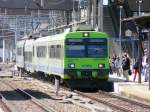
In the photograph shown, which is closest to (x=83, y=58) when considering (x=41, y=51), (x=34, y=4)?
(x=41, y=51)

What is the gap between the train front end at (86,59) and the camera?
86.0ft

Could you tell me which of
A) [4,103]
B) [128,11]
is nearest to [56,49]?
[4,103]

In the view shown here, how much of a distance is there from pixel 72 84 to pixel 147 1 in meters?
25.2

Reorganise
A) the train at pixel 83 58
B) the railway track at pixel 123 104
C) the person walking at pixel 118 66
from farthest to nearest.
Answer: the person walking at pixel 118 66, the train at pixel 83 58, the railway track at pixel 123 104

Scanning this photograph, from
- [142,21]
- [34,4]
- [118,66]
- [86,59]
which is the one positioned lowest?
[118,66]

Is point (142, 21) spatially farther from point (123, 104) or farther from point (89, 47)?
point (89, 47)

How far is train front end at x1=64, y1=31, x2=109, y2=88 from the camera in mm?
26203

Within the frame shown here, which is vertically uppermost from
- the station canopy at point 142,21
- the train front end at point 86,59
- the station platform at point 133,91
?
Result: the station canopy at point 142,21

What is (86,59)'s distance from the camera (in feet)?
86.7

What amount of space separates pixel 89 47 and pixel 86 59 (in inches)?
24.8

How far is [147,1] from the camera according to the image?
50.2 metres

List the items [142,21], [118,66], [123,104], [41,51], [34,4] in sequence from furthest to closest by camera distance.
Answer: [34,4] < [118,66] < [41,51] < [142,21] < [123,104]

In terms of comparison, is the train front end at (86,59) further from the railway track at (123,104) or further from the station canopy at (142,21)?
Result: the station canopy at (142,21)

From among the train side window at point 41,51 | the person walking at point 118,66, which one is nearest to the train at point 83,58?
the train side window at point 41,51
